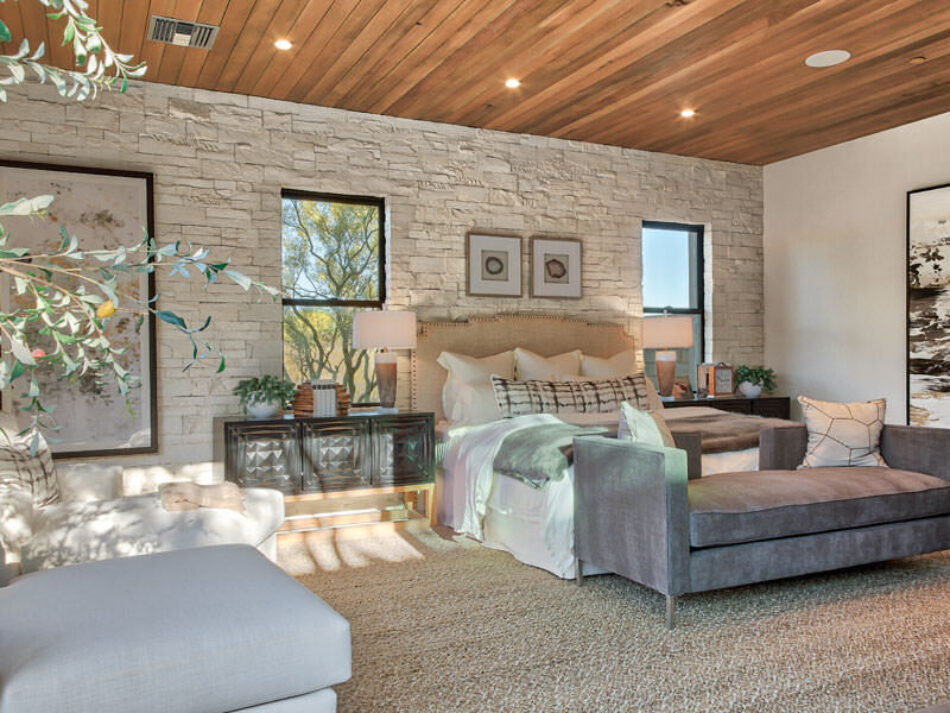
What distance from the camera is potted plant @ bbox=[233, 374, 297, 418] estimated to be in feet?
15.4

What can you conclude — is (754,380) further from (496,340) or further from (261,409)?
(261,409)

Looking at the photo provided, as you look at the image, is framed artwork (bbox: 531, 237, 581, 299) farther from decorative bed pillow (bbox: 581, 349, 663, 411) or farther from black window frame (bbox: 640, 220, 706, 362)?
black window frame (bbox: 640, 220, 706, 362)

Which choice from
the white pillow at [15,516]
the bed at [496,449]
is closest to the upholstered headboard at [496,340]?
the bed at [496,449]

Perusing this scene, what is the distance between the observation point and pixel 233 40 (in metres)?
4.12

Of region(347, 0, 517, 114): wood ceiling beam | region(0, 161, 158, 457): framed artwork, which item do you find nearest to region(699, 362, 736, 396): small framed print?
region(347, 0, 517, 114): wood ceiling beam

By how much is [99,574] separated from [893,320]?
5.65m

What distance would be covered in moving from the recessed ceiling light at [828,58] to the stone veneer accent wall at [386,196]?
6.68 feet

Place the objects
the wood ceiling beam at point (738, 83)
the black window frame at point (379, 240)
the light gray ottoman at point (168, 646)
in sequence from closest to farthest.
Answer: the light gray ottoman at point (168, 646) → the wood ceiling beam at point (738, 83) → the black window frame at point (379, 240)

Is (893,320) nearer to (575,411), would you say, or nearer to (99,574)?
(575,411)

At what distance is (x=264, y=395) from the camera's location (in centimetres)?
468

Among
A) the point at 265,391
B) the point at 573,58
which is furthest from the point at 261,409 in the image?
the point at 573,58

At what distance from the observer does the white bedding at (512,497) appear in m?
3.86

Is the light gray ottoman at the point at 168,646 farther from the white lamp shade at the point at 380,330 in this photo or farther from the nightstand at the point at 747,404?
the nightstand at the point at 747,404

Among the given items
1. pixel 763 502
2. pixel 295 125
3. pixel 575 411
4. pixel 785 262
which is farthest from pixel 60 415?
pixel 785 262
